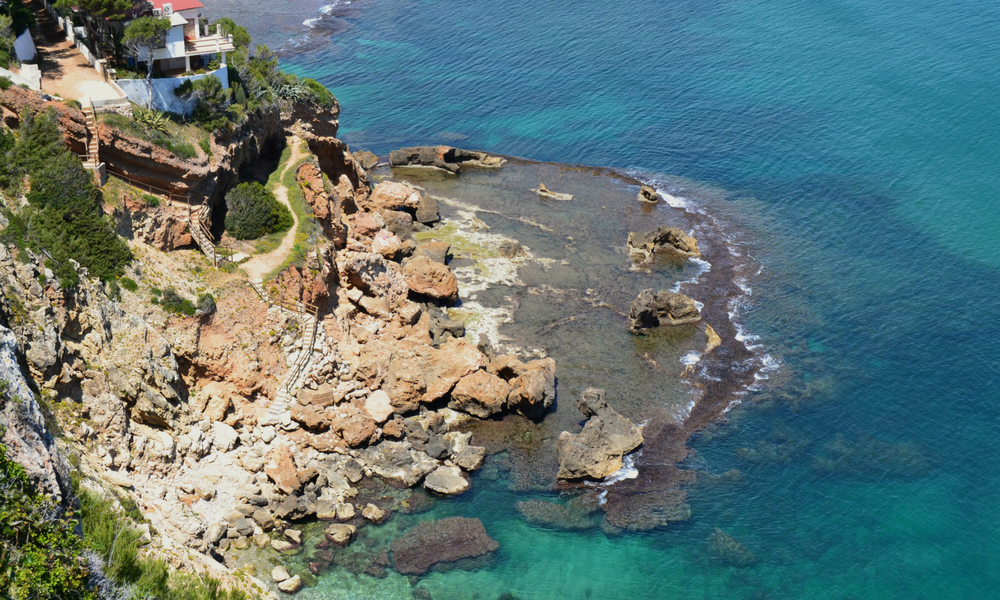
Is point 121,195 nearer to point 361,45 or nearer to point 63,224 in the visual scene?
point 63,224

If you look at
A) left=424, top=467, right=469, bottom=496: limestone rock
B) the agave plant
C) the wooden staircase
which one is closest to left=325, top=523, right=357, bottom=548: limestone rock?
left=424, top=467, right=469, bottom=496: limestone rock

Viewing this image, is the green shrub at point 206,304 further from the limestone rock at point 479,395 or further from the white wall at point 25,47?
the white wall at point 25,47

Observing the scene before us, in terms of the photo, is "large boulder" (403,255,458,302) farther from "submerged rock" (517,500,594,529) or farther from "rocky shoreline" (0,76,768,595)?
"submerged rock" (517,500,594,529)

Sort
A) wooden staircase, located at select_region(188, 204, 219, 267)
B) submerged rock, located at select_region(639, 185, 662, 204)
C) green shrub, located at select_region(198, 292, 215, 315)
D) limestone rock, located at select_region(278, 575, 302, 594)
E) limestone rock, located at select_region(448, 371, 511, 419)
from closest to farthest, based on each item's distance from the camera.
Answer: limestone rock, located at select_region(278, 575, 302, 594) < green shrub, located at select_region(198, 292, 215, 315) < wooden staircase, located at select_region(188, 204, 219, 267) < limestone rock, located at select_region(448, 371, 511, 419) < submerged rock, located at select_region(639, 185, 662, 204)

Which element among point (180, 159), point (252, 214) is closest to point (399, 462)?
point (252, 214)

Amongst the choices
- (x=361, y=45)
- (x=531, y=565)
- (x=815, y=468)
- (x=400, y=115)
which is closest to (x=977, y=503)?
(x=815, y=468)

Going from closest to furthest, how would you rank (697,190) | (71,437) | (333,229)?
(71,437)
(333,229)
(697,190)

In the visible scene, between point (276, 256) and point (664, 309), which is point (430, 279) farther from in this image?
point (664, 309)
